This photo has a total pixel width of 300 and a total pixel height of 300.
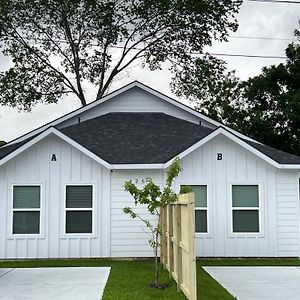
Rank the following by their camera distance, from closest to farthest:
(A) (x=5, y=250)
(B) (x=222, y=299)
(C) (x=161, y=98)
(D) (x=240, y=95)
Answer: (B) (x=222, y=299) < (A) (x=5, y=250) < (C) (x=161, y=98) < (D) (x=240, y=95)

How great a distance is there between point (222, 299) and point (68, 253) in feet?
22.9

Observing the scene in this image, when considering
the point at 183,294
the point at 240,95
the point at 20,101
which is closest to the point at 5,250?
the point at 183,294

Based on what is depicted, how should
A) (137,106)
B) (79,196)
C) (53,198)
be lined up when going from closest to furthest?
(53,198)
(79,196)
(137,106)

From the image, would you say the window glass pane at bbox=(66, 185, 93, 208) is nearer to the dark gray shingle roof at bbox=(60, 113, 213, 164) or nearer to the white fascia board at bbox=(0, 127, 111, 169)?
the white fascia board at bbox=(0, 127, 111, 169)

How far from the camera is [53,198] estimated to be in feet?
48.6

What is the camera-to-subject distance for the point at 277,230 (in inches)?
589

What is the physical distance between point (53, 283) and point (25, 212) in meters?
4.41

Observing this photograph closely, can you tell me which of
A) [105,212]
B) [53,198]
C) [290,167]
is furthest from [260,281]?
[53,198]

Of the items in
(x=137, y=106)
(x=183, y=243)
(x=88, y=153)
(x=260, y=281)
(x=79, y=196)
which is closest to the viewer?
(x=183, y=243)

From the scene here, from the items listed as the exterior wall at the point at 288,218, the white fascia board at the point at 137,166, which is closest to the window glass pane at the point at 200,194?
the white fascia board at the point at 137,166

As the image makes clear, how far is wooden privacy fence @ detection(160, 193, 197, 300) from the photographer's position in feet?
25.6

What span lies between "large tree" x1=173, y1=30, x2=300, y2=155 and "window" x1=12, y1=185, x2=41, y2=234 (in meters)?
16.3

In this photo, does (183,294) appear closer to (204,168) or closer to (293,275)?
(293,275)

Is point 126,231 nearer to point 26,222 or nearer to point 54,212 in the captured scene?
point 54,212
